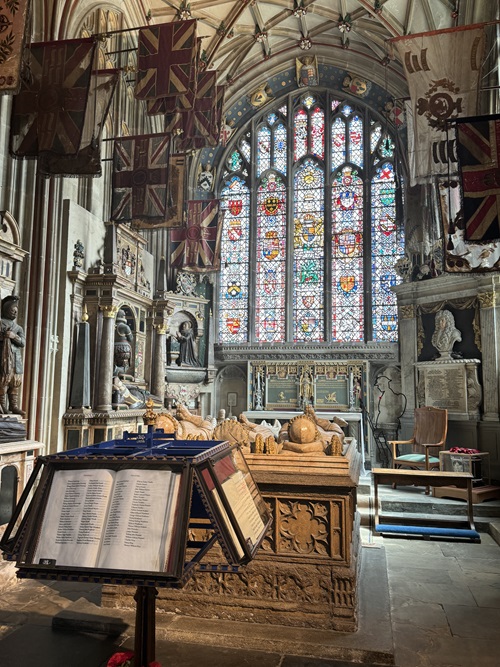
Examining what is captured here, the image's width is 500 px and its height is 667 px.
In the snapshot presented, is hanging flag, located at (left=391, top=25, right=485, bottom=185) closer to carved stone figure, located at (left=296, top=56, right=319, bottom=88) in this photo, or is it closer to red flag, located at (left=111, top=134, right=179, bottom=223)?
red flag, located at (left=111, top=134, right=179, bottom=223)

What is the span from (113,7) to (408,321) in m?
8.85

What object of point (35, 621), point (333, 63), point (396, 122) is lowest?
point (35, 621)

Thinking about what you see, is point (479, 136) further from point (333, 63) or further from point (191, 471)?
point (333, 63)

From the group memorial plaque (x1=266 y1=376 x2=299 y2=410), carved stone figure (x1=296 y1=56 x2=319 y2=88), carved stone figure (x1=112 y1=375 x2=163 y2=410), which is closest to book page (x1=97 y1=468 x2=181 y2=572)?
carved stone figure (x1=112 y1=375 x2=163 y2=410)

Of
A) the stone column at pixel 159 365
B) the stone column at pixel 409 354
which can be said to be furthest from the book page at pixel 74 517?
the stone column at pixel 409 354

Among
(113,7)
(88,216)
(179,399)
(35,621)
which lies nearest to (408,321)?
(179,399)

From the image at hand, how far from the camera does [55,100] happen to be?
6457 millimetres

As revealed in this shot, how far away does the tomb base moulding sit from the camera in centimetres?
993

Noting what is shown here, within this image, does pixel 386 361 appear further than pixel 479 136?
Yes

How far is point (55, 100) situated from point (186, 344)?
761cm

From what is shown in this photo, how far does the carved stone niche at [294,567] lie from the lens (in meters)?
3.63

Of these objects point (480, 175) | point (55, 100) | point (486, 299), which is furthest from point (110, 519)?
point (486, 299)

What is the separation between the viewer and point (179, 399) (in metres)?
12.9

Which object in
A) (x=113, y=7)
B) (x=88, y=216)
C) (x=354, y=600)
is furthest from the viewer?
(x=113, y=7)
